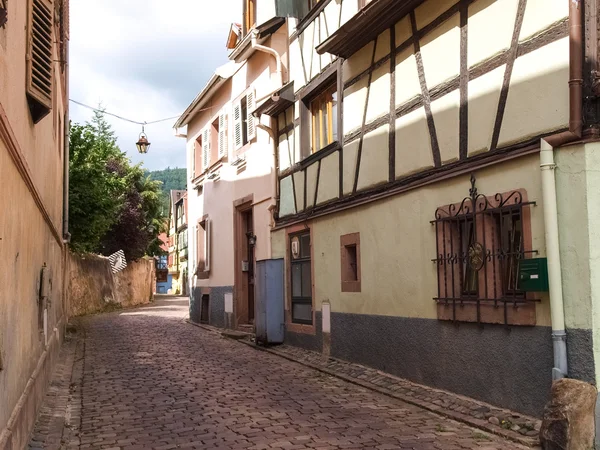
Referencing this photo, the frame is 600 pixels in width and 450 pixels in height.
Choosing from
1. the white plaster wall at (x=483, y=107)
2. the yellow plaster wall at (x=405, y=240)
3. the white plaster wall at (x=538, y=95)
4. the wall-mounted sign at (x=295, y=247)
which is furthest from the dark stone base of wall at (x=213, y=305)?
the white plaster wall at (x=538, y=95)

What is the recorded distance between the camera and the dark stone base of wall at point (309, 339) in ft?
37.3

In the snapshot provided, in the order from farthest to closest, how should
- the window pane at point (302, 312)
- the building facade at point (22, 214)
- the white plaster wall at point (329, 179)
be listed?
1. the window pane at point (302, 312)
2. the white plaster wall at point (329, 179)
3. the building facade at point (22, 214)

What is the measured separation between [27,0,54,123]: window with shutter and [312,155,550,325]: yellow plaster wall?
4.29m

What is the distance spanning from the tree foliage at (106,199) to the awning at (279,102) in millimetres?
5403

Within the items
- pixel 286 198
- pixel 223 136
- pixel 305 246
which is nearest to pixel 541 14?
pixel 305 246

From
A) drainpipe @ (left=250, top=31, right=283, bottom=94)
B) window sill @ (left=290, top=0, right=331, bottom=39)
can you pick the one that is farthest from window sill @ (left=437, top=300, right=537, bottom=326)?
drainpipe @ (left=250, top=31, right=283, bottom=94)

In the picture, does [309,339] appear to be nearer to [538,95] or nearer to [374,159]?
[374,159]

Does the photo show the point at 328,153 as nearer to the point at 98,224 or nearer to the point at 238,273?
the point at 238,273

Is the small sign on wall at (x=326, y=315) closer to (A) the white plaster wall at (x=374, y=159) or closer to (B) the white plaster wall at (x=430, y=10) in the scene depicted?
(A) the white plaster wall at (x=374, y=159)

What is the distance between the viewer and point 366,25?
913 cm

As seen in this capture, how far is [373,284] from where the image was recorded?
372 inches

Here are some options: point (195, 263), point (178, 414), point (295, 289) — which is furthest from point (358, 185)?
point (195, 263)

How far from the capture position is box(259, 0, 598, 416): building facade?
5863 millimetres

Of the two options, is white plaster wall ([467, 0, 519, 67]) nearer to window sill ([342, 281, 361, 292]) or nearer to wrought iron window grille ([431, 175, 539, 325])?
wrought iron window grille ([431, 175, 539, 325])
